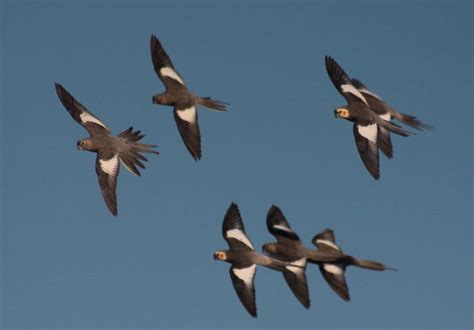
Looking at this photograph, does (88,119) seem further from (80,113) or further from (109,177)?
(109,177)

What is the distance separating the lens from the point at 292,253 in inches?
965

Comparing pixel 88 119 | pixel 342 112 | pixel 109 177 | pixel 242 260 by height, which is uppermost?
pixel 88 119

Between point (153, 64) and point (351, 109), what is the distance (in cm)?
486

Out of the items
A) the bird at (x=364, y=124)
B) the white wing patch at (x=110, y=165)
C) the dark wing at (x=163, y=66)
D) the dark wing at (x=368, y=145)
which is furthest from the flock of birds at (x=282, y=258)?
the dark wing at (x=163, y=66)

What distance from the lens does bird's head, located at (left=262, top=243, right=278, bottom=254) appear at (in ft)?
81.1

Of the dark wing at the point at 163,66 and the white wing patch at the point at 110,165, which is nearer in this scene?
the white wing patch at the point at 110,165

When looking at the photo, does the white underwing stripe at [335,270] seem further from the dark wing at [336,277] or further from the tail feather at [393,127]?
the tail feather at [393,127]

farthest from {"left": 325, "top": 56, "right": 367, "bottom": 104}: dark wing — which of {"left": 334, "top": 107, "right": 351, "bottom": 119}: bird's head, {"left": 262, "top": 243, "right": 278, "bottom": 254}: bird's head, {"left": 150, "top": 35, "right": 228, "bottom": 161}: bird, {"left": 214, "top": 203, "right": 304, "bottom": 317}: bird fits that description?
{"left": 262, "top": 243, "right": 278, "bottom": 254}: bird's head

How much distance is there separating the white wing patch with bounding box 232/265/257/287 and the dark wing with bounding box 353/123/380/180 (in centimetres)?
370

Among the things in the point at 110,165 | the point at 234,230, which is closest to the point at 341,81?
the point at 234,230

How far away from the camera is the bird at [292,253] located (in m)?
24.3

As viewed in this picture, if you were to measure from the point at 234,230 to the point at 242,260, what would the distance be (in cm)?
76

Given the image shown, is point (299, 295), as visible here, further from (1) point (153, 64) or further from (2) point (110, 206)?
(1) point (153, 64)

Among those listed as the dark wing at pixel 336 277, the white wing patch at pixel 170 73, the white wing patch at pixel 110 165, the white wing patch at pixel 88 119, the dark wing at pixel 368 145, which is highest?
the white wing patch at pixel 170 73
